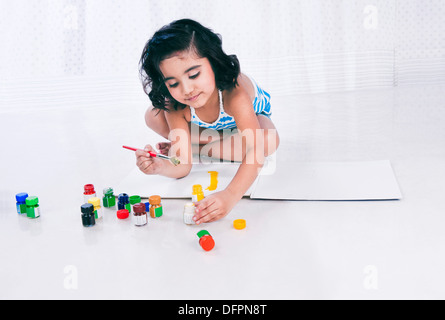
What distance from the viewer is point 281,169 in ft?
3.93

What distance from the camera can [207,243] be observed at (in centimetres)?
82

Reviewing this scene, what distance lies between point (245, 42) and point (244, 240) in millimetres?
1426

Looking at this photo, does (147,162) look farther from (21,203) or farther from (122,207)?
(21,203)

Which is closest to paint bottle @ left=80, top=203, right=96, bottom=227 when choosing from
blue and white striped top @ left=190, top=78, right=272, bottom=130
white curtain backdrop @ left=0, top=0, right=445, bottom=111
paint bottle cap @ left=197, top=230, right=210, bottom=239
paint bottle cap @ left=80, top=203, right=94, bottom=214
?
paint bottle cap @ left=80, top=203, right=94, bottom=214

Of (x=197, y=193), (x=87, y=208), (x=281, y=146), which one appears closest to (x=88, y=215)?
(x=87, y=208)

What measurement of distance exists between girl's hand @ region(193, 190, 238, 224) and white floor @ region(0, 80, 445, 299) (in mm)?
19

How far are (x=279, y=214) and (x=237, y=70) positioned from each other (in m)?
A: 0.34

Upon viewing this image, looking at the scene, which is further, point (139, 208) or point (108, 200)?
point (108, 200)

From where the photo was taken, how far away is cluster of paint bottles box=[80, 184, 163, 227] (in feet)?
3.08

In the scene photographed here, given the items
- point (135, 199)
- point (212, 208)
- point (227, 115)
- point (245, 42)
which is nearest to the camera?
point (212, 208)

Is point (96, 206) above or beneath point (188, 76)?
beneath
